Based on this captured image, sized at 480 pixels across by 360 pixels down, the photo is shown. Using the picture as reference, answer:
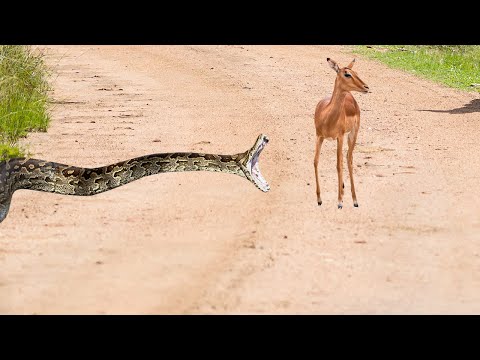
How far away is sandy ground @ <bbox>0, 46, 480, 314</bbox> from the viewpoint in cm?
995

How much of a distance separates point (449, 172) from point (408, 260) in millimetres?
5115

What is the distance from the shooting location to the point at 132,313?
9195 millimetres

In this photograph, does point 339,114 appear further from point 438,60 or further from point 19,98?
point 438,60

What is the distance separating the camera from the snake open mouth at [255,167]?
14562 millimetres

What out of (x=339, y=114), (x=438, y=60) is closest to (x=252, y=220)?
(x=339, y=114)

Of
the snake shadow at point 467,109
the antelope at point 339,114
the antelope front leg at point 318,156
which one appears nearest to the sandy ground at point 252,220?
the snake shadow at point 467,109

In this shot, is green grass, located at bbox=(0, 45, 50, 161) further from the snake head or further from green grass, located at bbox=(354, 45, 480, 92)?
green grass, located at bbox=(354, 45, 480, 92)

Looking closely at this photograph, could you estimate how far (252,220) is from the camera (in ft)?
42.7

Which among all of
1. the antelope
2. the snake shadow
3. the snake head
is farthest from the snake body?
the snake shadow

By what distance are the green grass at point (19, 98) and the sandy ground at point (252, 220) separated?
44cm

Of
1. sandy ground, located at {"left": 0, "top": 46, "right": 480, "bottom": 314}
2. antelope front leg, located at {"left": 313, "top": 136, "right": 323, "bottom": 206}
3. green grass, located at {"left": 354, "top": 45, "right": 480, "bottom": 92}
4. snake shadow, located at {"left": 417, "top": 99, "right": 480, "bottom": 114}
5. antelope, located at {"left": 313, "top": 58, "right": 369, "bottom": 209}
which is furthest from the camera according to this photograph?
green grass, located at {"left": 354, "top": 45, "right": 480, "bottom": 92}

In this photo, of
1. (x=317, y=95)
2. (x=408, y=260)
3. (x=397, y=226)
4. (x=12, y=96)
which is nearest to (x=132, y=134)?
(x=12, y=96)

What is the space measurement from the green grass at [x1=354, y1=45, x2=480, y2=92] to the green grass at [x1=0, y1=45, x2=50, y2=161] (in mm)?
12128

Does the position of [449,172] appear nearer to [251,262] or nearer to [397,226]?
[397,226]
